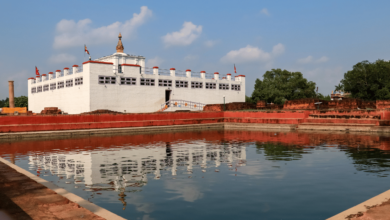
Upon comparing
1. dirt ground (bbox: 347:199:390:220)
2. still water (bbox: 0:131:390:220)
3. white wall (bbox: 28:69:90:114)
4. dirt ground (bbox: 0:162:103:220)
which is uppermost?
white wall (bbox: 28:69:90:114)

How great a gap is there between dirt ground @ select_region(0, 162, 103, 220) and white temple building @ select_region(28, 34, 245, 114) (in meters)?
36.2

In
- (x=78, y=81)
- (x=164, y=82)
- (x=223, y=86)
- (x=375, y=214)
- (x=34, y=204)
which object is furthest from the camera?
(x=223, y=86)

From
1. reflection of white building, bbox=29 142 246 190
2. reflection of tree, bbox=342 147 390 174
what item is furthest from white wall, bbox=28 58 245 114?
reflection of tree, bbox=342 147 390 174

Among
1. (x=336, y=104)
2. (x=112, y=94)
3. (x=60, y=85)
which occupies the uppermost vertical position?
(x=60, y=85)

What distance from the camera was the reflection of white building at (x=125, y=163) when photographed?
11.1 meters

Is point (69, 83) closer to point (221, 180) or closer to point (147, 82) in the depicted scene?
point (147, 82)

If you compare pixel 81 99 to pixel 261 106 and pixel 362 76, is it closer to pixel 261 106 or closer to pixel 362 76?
pixel 261 106

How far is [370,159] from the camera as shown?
1472 cm

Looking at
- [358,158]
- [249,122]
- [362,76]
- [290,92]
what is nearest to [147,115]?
[249,122]

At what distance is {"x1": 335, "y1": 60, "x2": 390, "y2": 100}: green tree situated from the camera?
60312mm

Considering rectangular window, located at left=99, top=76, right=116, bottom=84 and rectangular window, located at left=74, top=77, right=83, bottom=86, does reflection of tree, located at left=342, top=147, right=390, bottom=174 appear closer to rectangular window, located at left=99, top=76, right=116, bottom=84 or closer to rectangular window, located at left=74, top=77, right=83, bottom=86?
rectangular window, located at left=99, top=76, right=116, bottom=84

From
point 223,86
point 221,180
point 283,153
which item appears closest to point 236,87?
point 223,86

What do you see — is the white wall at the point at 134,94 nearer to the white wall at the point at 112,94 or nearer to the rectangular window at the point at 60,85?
the white wall at the point at 112,94

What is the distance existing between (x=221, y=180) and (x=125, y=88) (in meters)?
37.9
